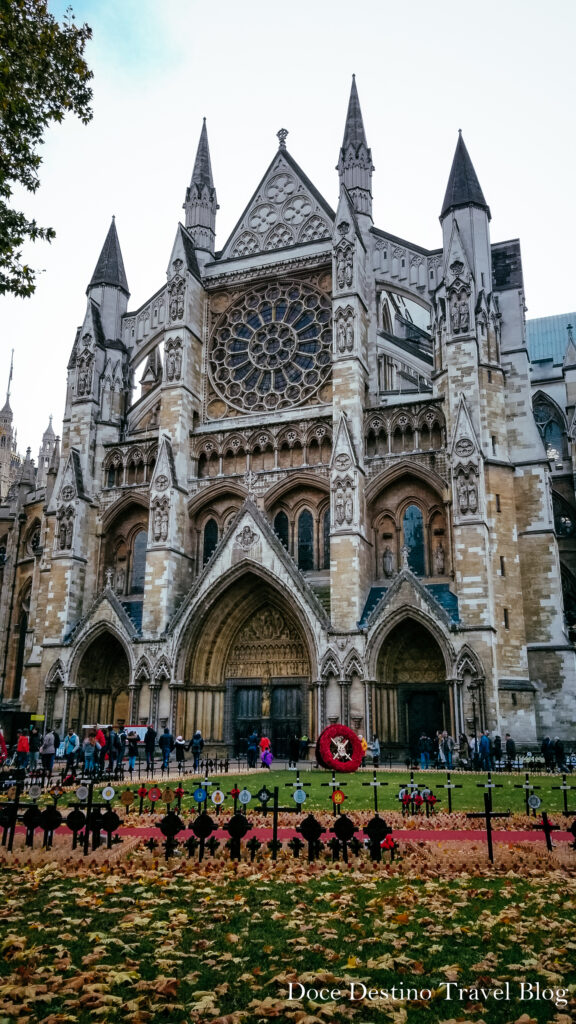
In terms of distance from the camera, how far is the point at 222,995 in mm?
4930

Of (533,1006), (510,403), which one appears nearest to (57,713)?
(510,403)

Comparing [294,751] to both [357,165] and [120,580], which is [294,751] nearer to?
[120,580]

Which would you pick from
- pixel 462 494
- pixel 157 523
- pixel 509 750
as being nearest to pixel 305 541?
pixel 157 523

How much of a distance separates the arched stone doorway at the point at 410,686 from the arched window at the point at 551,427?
57.9 ft

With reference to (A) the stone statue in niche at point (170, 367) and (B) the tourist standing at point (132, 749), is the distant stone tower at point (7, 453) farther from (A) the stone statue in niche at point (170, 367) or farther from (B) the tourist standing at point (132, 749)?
(B) the tourist standing at point (132, 749)

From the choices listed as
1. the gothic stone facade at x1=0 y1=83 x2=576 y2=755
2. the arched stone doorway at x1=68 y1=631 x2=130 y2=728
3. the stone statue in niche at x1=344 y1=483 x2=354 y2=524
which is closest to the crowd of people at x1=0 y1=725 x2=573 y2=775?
the gothic stone facade at x1=0 y1=83 x2=576 y2=755

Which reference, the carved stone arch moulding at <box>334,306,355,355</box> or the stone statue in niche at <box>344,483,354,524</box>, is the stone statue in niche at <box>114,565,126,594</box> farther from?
the carved stone arch moulding at <box>334,306,355,355</box>

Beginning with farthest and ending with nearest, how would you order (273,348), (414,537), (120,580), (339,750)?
(273,348), (120,580), (414,537), (339,750)

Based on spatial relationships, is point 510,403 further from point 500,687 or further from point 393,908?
point 393,908

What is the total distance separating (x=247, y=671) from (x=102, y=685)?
641cm

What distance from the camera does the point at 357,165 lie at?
113 feet

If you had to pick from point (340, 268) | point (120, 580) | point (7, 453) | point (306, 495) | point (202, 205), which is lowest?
point (120, 580)

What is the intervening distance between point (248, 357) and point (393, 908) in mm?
29558

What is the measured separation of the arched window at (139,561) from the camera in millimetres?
33750
